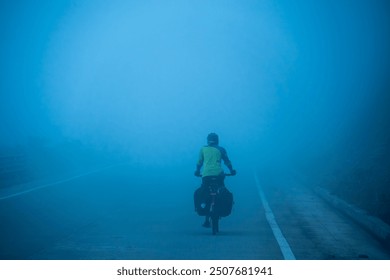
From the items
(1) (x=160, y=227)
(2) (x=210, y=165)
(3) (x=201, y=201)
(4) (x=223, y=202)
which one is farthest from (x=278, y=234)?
(1) (x=160, y=227)

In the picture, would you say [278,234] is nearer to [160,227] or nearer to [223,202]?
[223,202]

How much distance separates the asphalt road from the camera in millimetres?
8742

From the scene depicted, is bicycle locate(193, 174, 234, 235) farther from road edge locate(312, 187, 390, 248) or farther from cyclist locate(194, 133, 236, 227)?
road edge locate(312, 187, 390, 248)

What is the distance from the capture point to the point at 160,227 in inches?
452

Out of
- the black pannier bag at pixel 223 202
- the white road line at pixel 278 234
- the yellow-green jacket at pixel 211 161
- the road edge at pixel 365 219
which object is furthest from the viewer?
the yellow-green jacket at pixel 211 161

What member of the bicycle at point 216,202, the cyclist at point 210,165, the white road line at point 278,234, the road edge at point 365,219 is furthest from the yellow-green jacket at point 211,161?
the road edge at point 365,219

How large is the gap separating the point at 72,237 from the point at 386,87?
28133mm

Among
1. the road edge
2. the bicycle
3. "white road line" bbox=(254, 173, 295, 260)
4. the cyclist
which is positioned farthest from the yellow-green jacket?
the road edge

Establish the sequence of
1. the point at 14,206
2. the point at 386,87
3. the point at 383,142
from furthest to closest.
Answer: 1. the point at 386,87
2. the point at 383,142
3. the point at 14,206

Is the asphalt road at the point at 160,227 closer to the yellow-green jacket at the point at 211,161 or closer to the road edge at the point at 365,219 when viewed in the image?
the road edge at the point at 365,219

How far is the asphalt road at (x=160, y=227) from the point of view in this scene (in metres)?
8.74

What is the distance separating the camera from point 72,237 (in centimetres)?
1008

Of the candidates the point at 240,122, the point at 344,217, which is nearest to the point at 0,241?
the point at 344,217

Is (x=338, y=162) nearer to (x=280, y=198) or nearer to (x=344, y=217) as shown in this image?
(x=280, y=198)
